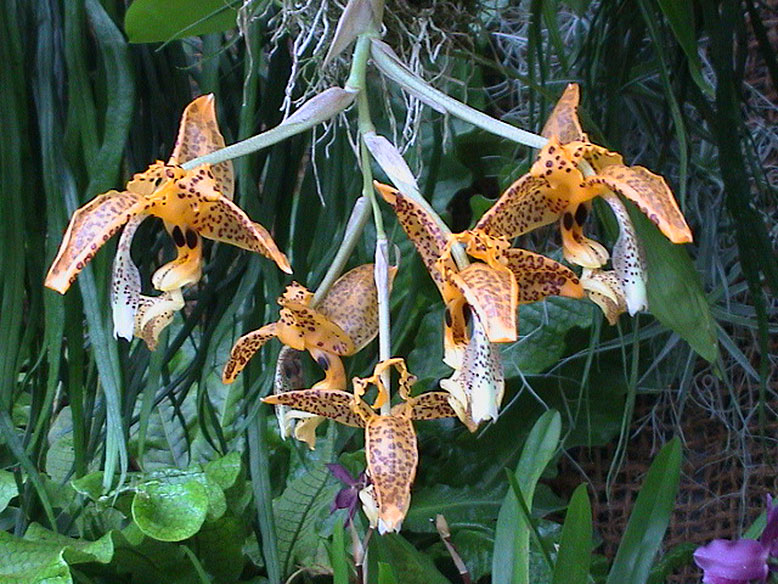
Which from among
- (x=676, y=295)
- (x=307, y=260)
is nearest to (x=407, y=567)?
(x=307, y=260)

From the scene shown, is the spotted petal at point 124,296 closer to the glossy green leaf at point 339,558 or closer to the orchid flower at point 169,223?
the orchid flower at point 169,223

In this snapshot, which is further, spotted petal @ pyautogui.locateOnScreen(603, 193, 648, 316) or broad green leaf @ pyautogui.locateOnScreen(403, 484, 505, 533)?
broad green leaf @ pyautogui.locateOnScreen(403, 484, 505, 533)

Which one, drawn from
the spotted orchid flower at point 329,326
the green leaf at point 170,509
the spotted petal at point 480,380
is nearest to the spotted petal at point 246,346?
the spotted orchid flower at point 329,326

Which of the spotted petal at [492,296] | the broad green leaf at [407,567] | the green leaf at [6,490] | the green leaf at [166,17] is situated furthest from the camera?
the green leaf at [6,490]

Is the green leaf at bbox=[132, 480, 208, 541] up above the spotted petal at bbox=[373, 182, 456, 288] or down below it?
below

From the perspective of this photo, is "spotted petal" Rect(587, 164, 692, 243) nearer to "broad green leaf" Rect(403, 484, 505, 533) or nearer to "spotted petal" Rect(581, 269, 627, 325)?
"spotted petal" Rect(581, 269, 627, 325)

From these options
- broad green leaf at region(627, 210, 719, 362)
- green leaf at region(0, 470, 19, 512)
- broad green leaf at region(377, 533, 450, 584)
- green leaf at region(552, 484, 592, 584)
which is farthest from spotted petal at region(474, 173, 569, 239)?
green leaf at region(0, 470, 19, 512)

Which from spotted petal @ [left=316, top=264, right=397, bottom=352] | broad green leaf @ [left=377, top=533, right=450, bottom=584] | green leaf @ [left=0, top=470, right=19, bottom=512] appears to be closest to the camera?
spotted petal @ [left=316, top=264, right=397, bottom=352]

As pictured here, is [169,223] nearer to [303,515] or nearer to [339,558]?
[339,558]
